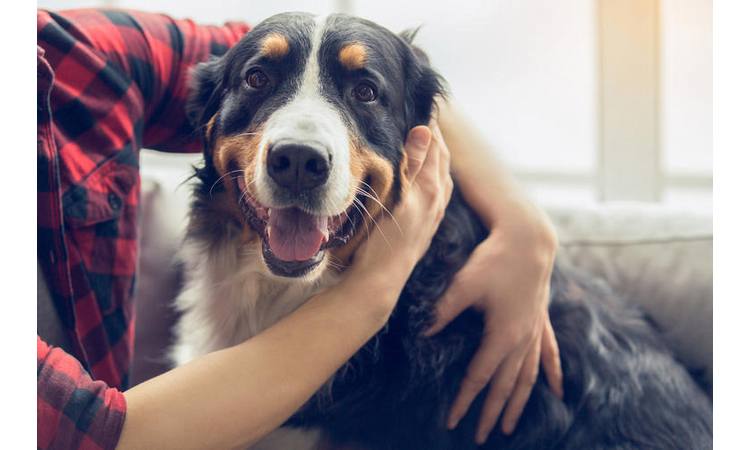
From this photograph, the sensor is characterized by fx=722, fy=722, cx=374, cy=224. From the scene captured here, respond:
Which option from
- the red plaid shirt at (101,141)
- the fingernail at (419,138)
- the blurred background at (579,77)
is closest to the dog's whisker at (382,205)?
the fingernail at (419,138)

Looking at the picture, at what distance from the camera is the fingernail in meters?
1.08

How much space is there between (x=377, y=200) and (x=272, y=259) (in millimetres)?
178

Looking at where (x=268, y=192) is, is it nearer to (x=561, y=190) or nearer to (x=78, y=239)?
(x=78, y=239)

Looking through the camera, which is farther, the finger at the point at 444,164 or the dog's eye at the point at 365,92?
the finger at the point at 444,164

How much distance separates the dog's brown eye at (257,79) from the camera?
101 centimetres

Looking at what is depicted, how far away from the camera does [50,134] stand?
38.4 inches

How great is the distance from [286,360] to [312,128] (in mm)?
293

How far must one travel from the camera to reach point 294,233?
38.6 inches

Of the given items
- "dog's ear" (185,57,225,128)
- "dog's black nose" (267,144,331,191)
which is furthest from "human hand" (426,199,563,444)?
"dog's ear" (185,57,225,128)

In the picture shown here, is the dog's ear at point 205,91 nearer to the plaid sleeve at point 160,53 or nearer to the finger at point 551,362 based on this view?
the plaid sleeve at point 160,53

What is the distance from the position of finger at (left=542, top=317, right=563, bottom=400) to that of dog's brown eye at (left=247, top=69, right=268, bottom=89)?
0.57m

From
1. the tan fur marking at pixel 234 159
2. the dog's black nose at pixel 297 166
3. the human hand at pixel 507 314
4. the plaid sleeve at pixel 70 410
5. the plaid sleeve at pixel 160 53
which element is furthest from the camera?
the plaid sleeve at pixel 160 53

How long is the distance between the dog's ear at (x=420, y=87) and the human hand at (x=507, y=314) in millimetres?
219

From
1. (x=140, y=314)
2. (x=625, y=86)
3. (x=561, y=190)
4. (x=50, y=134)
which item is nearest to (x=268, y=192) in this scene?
(x=50, y=134)
